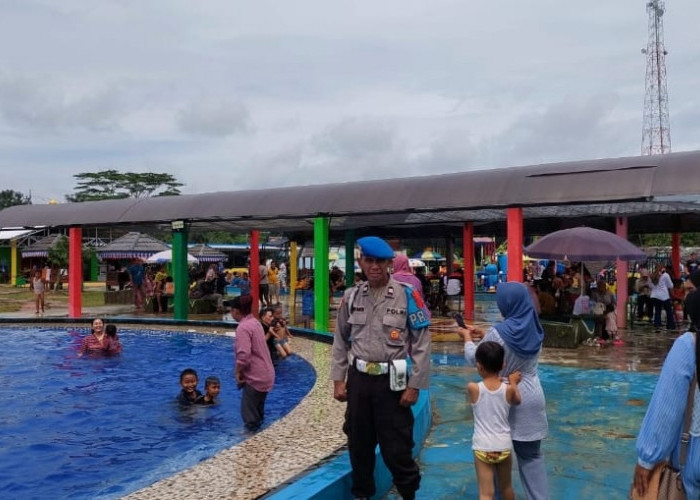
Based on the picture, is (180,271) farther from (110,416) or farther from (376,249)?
(376,249)

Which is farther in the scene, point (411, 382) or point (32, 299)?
point (32, 299)

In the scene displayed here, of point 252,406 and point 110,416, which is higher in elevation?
point 252,406

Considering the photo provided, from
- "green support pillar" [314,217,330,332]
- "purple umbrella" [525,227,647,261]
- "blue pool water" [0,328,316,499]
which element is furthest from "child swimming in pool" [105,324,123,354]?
"purple umbrella" [525,227,647,261]

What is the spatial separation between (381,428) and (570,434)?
328 cm

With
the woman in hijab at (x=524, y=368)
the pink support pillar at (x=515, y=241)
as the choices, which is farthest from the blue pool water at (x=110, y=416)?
the pink support pillar at (x=515, y=241)

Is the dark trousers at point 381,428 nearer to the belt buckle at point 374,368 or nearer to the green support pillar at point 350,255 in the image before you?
the belt buckle at point 374,368

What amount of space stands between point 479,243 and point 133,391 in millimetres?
39331

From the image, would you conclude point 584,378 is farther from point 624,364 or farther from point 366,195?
point 366,195

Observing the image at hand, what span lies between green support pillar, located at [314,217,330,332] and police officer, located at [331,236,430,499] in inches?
392

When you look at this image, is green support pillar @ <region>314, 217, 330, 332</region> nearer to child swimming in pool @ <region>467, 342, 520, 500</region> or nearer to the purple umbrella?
the purple umbrella

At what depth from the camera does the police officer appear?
3.97 metres

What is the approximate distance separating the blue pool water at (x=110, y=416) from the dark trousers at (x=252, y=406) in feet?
0.83

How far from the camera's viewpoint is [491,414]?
3.94m

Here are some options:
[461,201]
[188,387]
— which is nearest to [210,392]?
[188,387]
